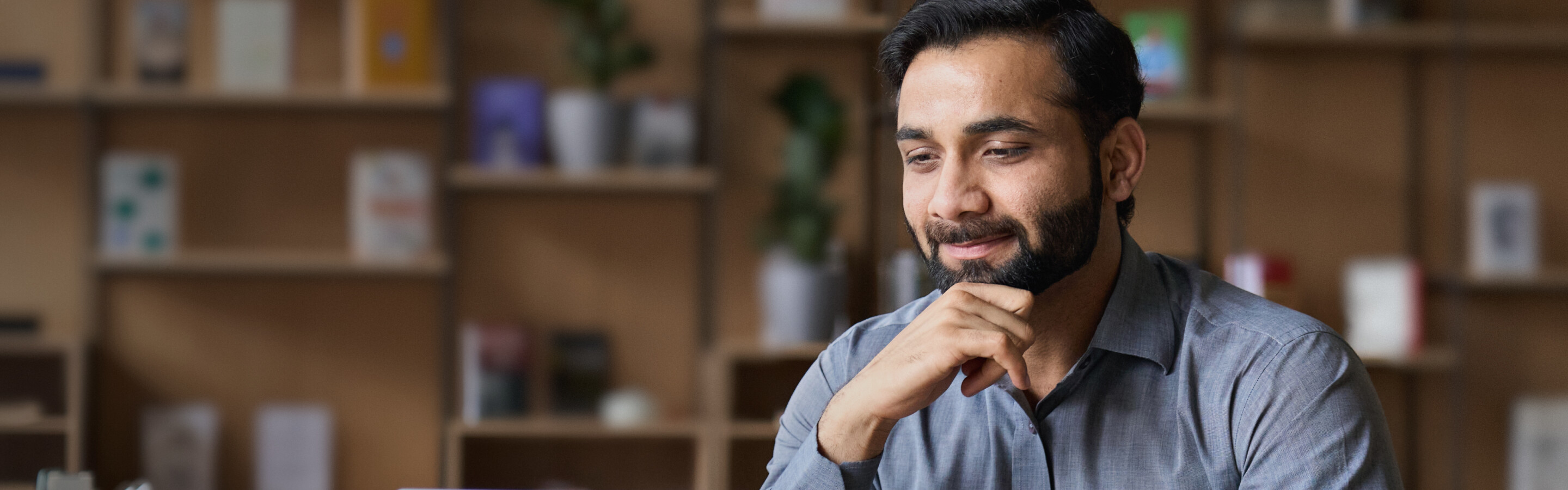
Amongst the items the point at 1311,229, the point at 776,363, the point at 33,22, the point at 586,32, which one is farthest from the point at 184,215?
the point at 1311,229

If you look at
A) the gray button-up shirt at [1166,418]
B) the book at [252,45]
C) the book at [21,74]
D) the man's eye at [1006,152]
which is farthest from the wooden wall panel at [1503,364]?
the book at [21,74]

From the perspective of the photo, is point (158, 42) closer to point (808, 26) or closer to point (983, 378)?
point (808, 26)

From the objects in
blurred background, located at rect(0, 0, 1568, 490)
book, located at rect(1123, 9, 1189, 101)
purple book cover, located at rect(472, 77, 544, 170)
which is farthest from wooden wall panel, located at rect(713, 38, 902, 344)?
book, located at rect(1123, 9, 1189, 101)

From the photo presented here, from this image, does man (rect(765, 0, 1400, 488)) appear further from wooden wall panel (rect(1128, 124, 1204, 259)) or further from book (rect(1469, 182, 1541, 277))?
book (rect(1469, 182, 1541, 277))

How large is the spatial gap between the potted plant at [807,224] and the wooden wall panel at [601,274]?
0.34 metres

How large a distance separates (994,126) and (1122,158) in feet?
0.62

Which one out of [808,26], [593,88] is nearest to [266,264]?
[593,88]

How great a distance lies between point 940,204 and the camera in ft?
3.44

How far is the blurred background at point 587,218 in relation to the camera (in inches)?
114

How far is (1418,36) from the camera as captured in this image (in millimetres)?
2945

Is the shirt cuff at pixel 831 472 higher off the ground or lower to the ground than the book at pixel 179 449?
higher

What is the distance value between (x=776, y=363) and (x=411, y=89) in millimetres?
1128

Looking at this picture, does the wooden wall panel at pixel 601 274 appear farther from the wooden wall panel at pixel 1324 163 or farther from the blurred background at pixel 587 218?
the wooden wall panel at pixel 1324 163

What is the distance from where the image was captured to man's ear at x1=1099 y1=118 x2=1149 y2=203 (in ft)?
3.73
